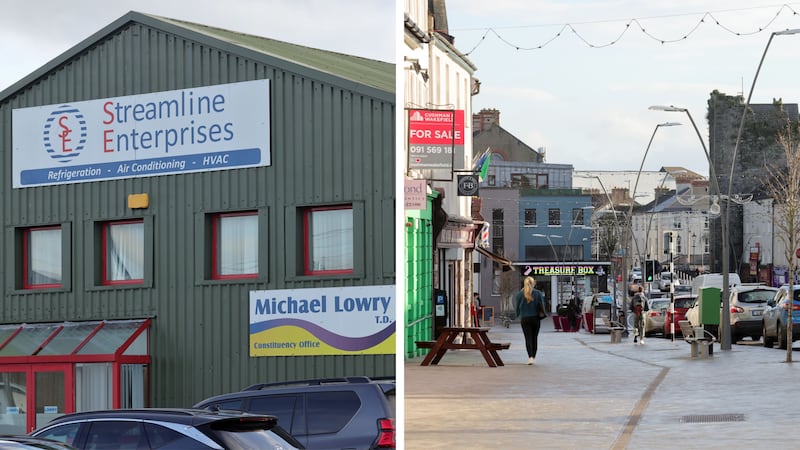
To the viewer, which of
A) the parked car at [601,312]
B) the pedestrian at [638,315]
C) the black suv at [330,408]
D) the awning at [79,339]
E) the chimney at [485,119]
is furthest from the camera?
the chimney at [485,119]

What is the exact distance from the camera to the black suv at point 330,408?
26.7 ft

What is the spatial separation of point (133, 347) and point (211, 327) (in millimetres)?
1040

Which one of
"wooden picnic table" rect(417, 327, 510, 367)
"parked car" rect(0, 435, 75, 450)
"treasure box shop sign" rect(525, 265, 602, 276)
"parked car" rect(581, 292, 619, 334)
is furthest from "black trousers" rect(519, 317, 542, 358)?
"treasure box shop sign" rect(525, 265, 602, 276)

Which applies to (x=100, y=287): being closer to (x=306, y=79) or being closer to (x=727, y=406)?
(x=306, y=79)

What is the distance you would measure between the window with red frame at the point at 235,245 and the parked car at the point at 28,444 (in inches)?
289

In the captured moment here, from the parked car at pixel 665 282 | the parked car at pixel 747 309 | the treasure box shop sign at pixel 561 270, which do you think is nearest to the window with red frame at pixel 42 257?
the parked car at pixel 747 309

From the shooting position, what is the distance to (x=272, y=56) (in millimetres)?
14586

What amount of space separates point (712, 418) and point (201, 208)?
622 cm

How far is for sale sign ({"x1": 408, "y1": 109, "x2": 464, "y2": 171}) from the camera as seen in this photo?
73.0 ft

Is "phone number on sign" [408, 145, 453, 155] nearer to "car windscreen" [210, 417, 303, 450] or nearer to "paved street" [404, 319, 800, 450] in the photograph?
"paved street" [404, 319, 800, 450]

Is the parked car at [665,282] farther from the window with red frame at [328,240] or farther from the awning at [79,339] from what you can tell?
the window with red frame at [328,240]

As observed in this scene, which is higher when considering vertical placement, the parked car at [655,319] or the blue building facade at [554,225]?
the blue building facade at [554,225]

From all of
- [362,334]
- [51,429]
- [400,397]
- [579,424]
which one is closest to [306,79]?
[362,334]

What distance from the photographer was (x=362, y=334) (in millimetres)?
13516
